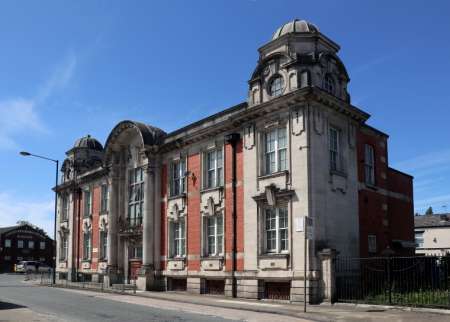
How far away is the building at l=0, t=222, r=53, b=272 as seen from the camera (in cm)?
9012

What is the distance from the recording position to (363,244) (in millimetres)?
24688

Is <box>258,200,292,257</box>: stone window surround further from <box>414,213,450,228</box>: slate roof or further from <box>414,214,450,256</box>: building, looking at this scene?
<box>414,213,450,228</box>: slate roof

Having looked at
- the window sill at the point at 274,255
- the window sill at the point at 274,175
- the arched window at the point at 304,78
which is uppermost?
the arched window at the point at 304,78

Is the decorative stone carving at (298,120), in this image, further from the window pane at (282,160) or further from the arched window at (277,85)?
the arched window at (277,85)

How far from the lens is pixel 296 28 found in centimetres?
2398

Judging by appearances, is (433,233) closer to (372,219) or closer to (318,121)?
(372,219)

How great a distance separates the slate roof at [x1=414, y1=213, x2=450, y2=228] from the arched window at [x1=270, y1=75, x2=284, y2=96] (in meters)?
A: 30.8

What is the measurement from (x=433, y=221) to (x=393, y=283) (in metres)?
31.6

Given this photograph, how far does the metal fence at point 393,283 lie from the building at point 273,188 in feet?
2.93

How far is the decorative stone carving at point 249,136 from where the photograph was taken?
977 inches

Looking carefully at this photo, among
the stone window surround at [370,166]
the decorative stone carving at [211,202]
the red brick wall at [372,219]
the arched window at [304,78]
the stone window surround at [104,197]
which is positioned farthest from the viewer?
the stone window surround at [104,197]

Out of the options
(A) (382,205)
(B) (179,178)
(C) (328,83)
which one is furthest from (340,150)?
(B) (179,178)

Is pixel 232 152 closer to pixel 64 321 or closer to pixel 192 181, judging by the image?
pixel 192 181

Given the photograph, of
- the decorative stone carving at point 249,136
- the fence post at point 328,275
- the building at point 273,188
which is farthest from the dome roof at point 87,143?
the fence post at point 328,275
